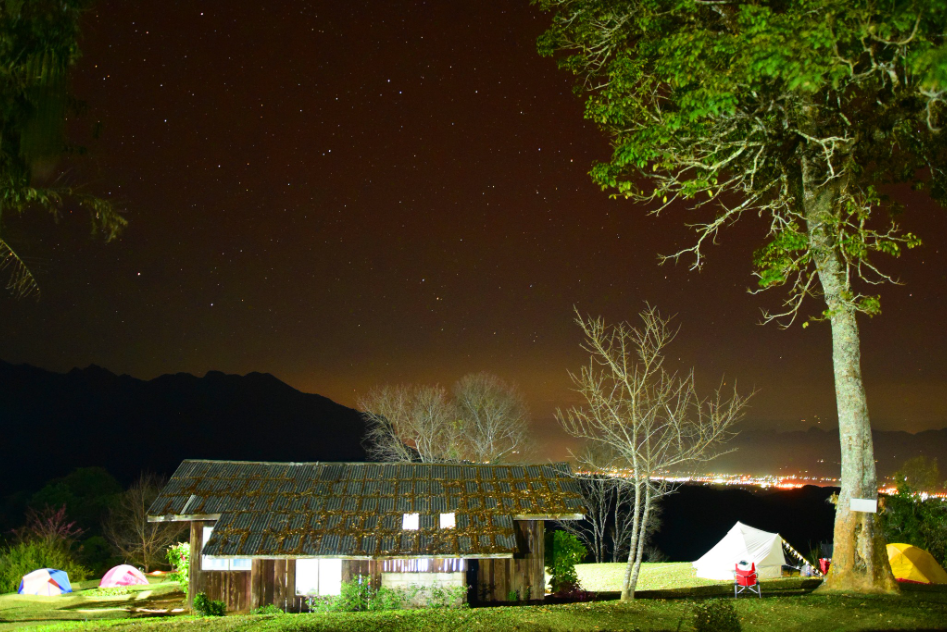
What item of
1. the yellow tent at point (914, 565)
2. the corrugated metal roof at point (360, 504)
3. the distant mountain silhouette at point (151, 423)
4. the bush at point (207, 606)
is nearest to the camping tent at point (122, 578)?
the corrugated metal roof at point (360, 504)

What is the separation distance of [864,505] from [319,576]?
39.8ft

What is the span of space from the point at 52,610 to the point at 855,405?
76.0 feet

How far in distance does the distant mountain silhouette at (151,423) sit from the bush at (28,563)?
249 ft

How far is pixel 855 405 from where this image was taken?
13.3m

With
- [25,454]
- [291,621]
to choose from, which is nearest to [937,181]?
A: [291,621]

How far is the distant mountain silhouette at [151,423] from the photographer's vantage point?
118m

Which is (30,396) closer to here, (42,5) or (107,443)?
(107,443)

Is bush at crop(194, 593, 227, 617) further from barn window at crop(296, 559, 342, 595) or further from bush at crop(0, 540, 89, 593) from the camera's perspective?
bush at crop(0, 540, 89, 593)

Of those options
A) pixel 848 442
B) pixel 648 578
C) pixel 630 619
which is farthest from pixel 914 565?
pixel 630 619

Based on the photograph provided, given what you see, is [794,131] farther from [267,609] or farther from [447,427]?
[447,427]

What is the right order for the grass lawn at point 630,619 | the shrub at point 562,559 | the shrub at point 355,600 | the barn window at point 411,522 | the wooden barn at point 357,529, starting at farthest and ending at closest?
the shrub at point 562,559 → the barn window at point 411,522 → the wooden barn at point 357,529 → the shrub at point 355,600 → the grass lawn at point 630,619

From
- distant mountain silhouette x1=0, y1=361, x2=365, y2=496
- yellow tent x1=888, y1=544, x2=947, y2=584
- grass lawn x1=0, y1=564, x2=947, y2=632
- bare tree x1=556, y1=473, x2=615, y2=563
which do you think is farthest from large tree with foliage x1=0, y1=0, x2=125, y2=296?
distant mountain silhouette x1=0, y1=361, x2=365, y2=496

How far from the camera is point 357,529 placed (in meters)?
17.8

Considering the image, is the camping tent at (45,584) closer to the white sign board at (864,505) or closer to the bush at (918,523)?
the white sign board at (864,505)
